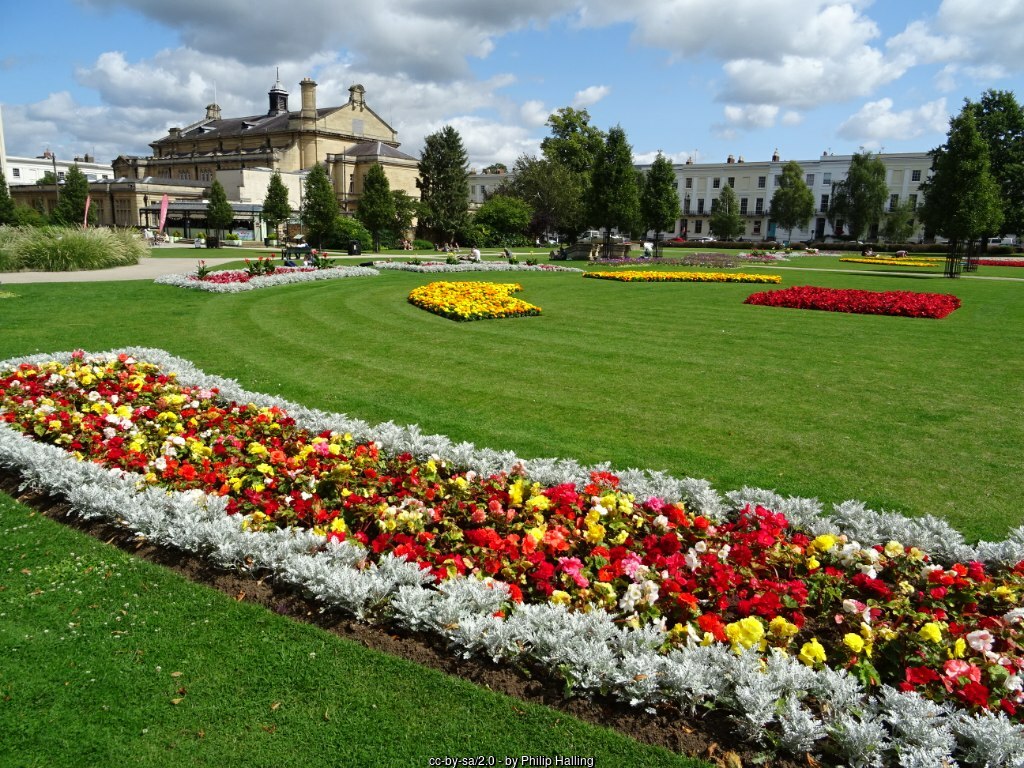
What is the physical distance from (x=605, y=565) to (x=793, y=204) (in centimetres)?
7501

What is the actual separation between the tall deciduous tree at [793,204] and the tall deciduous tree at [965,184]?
4204 cm

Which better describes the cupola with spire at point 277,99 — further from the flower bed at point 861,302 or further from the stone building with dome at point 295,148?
the flower bed at point 861,302

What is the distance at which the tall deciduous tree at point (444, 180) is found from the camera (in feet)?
166

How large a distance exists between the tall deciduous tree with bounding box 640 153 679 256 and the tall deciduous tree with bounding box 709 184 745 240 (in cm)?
2901

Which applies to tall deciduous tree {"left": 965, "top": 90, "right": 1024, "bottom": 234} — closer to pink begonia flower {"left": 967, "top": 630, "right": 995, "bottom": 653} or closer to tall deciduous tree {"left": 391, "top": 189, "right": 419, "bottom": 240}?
tall deciduous tree {"left": 391, "top": 189, "right": 419, "bottom": 240}

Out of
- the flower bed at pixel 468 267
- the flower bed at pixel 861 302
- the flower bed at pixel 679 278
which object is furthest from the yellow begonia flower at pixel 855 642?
the flower bed at pixel 468 267

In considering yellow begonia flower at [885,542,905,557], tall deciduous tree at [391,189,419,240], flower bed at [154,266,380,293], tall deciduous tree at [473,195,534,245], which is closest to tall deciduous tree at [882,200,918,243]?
tall deciduous tree at [473,195,534,245]

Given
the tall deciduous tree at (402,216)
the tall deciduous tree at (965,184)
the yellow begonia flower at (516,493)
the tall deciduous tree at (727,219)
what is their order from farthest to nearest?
1. the tall deciduous tree at (727,219)
2. the tall deciduous tree at (402,216)
3. the tall deciduous tree at (965,184)
4. the yellow begonia flower at (516,493)

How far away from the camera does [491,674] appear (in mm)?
3252

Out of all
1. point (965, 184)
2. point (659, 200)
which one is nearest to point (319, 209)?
point (659, 200)

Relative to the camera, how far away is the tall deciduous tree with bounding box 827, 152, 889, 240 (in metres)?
65.7

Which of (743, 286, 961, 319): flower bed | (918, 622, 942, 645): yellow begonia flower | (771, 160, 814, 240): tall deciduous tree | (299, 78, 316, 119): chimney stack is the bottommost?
(918, 622, 942, 645): yellow begonia flower

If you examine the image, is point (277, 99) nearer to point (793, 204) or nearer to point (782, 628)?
point (793, 204)

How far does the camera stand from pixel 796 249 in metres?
65.7
